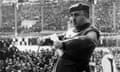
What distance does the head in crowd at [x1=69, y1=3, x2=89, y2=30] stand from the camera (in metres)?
1.79

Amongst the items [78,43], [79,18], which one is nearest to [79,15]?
[79,18]

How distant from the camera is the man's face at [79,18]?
1.79 meters

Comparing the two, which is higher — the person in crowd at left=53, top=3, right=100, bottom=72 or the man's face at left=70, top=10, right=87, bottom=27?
the man's face at left=70, top=10, right=87, bottom=27

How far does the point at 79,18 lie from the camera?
179 centimetres

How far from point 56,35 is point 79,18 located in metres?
0.19

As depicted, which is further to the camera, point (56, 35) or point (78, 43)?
point (56, 35)

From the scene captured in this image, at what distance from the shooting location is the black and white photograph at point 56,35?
1.75 meters

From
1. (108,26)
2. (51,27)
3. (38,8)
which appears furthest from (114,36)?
(38,8)

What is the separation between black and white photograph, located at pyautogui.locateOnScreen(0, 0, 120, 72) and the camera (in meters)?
1.75

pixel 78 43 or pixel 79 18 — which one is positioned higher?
pixel 79 18

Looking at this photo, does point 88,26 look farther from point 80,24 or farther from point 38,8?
point 38,8

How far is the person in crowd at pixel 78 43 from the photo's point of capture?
169 centimetres

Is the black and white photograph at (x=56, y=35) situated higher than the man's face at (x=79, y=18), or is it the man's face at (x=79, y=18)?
the man's face at (x=79, y=18)

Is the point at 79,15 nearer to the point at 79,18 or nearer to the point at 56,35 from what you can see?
the point at 79,18
